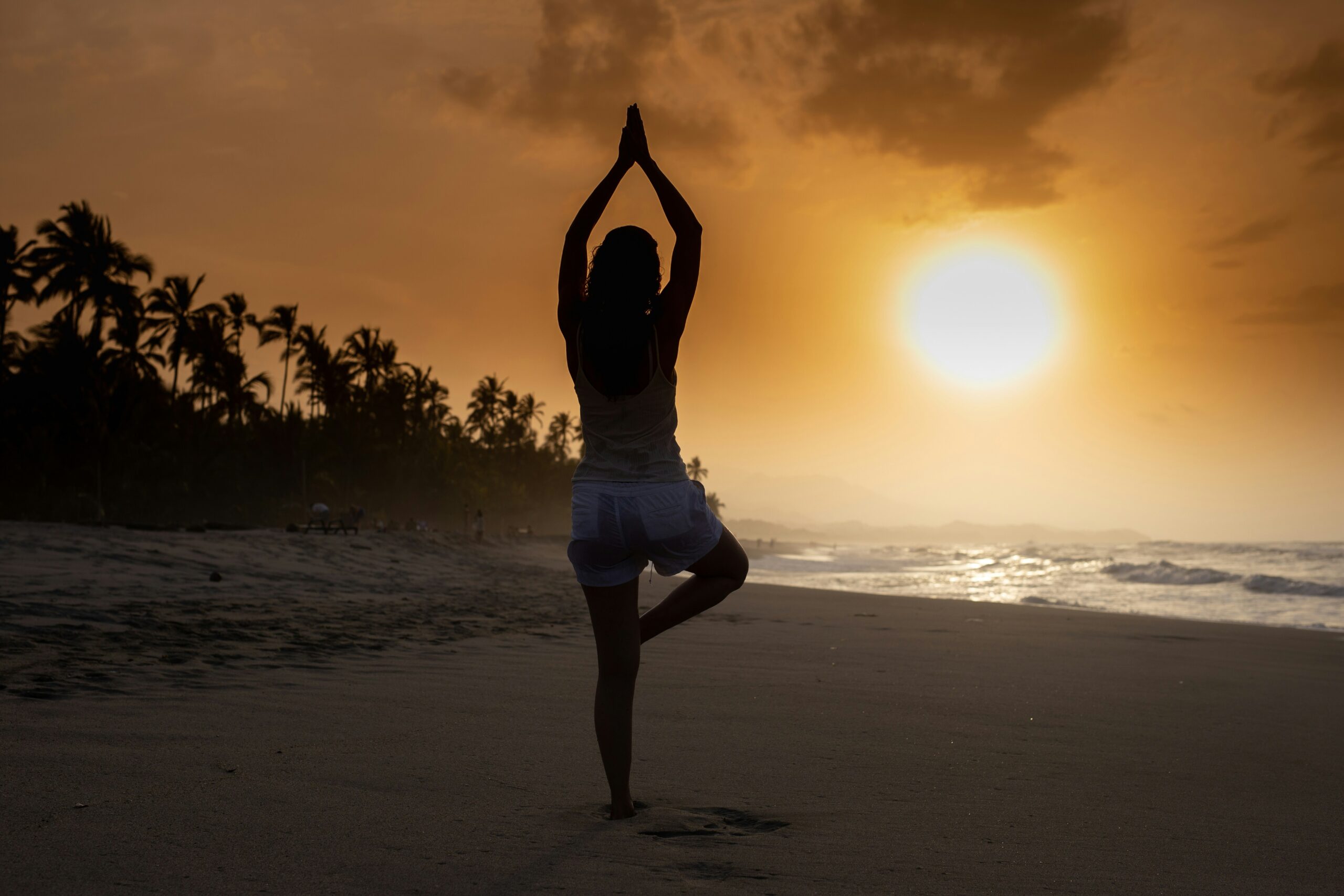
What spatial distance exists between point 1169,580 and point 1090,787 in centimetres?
2420

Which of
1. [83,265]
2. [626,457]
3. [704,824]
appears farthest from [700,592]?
[83,265]

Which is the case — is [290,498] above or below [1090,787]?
above

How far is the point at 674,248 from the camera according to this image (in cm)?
269

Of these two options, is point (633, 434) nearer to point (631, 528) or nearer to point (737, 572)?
point (631, 528)

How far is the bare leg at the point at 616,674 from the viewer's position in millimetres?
2568

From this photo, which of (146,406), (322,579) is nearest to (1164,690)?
(322,579)

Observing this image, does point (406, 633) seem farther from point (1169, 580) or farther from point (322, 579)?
point (1169, 580)

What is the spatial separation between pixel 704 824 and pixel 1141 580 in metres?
24.9

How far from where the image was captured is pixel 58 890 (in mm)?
1822

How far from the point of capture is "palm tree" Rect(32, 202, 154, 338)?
101ft

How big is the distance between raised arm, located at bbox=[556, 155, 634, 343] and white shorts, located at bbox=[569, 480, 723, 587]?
515 mm

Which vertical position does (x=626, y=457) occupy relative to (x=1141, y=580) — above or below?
above

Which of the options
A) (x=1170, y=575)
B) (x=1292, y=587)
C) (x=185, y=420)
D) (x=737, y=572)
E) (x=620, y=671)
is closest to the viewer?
(x=620, y=671)

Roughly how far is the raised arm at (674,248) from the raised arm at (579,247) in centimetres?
6
